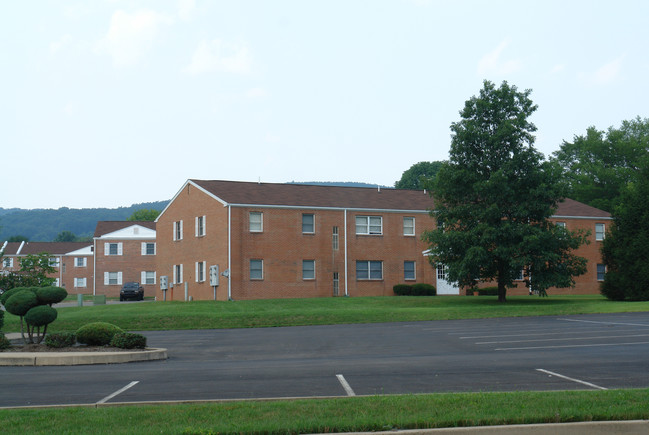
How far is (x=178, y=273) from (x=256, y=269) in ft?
31.8

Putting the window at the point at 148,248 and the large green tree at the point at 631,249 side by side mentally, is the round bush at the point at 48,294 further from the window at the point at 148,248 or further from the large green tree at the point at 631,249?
the window at the point at 148,248

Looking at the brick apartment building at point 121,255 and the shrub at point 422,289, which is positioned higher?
the brick apartment building at point 121,255

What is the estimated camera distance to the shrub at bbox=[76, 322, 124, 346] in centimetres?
1931

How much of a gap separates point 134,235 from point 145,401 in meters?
71.0

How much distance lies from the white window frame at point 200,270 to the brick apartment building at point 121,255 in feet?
99.2

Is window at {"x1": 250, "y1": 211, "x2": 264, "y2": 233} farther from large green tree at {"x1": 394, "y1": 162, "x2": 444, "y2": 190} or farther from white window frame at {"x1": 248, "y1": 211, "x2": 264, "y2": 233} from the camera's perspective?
large green tree at {"x1": 394, "y1": 162, "x2": 444, "y2": 190}

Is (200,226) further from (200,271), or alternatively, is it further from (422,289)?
(422,289)

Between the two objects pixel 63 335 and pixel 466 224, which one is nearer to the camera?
pixel 63 335

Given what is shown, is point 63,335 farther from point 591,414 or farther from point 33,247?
point 33,247

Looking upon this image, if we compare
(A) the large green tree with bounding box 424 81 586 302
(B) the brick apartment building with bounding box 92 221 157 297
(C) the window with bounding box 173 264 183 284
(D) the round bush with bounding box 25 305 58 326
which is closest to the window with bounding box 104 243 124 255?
(B) the brick apartment building with bounding box 92 221 157 297

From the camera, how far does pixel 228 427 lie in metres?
8.11

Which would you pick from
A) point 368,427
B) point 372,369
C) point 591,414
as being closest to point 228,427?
point 368,427

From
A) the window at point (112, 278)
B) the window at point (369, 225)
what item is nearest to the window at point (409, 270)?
the window at point (369, 225)

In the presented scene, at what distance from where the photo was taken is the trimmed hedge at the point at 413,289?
162 feet
